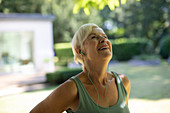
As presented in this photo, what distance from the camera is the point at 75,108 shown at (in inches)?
50.8

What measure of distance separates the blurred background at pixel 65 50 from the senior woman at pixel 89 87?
1.15 m

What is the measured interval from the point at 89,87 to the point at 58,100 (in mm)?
265

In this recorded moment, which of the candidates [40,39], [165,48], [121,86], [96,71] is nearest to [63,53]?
[40,39]

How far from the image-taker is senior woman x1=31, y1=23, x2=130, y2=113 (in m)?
1.19

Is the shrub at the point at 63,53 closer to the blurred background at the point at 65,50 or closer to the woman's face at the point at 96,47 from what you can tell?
the blurred background at the point at 65,50

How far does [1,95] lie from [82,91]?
609cm

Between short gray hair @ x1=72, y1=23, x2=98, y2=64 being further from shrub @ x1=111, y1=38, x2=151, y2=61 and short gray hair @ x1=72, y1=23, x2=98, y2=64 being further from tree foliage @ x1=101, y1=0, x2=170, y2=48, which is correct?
tree foliage @ x1=101, y1=0, x2=170, y2=48

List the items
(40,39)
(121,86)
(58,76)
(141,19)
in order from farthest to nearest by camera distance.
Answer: (141,19) → (40,39) → (58,76) → (121,86)

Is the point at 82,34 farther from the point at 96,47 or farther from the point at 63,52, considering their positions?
the point at 63,52

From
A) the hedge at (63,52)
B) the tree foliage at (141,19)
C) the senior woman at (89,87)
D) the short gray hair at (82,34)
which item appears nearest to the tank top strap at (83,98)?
the senior woman at (89,87)

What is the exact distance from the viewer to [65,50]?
1683cm

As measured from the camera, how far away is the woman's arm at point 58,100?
117cm

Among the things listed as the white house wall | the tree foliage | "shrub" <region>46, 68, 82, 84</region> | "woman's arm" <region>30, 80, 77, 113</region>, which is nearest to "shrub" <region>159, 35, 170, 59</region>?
the tree foliage

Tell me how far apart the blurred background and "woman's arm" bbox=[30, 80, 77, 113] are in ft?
4.68
